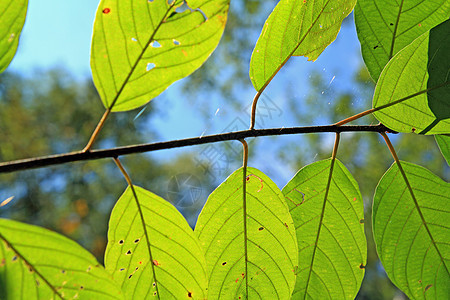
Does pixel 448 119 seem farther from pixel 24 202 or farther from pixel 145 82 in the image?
pixel 24 202

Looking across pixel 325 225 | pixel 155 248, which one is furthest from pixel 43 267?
pixel 325 225

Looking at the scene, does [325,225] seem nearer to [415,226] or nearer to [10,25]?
[415,226]

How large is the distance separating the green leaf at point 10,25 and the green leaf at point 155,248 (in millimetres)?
208

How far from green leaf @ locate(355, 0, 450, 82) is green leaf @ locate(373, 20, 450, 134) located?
0.20 feet

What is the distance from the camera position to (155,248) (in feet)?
1.58

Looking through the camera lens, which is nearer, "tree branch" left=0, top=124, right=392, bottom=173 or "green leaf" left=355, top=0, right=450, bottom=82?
"tree branch" left=0, top=124, right=392, bottom=173

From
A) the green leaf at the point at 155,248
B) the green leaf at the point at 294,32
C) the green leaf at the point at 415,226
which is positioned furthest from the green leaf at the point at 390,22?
the green leaf at the point at 155,248

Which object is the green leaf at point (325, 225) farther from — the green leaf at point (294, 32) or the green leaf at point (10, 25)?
the green leaf at point (10, 25)

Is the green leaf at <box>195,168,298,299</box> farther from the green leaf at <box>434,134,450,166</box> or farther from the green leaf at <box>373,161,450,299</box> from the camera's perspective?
the green leaf at <box>434,134,450,166</box>

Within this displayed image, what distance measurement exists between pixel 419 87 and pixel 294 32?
0.17 m

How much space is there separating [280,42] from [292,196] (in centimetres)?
22

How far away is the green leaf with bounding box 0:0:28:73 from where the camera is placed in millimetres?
397

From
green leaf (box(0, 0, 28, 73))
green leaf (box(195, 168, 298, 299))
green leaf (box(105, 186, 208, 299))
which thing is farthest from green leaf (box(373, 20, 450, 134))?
green leaf (box(0, 0, 28, 73))

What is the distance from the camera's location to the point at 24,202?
293 inches
